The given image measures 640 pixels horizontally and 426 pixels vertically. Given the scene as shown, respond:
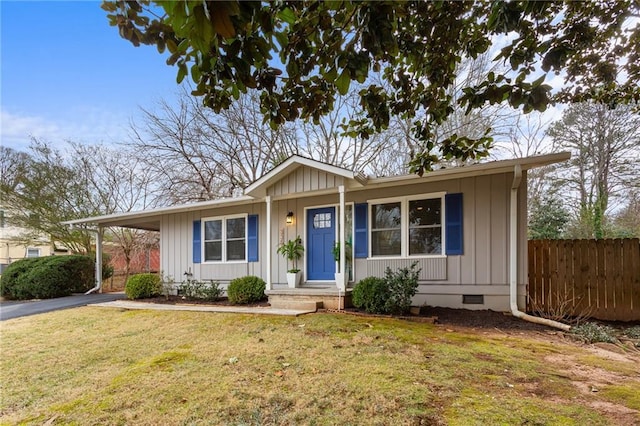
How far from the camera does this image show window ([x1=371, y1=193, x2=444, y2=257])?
679 cm

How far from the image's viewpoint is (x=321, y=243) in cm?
803

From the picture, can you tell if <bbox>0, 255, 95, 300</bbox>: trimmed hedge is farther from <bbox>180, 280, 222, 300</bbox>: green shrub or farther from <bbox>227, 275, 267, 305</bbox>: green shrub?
<bbox>227, 275, 267, 305</bbox>: green shrub

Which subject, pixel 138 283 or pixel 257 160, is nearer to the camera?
pixel 138 283

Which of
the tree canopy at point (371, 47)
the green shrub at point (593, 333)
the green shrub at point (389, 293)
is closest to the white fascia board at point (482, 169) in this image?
the tree canopy at point (371, 47)

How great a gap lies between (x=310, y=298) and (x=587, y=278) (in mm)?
5046

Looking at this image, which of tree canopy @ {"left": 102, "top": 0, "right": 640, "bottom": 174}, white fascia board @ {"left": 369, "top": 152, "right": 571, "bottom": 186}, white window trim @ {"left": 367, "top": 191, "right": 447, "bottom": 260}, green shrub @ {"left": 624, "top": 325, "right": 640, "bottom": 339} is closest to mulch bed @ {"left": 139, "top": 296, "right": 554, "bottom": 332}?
green shrub @ {"left": 624, "top": 325, "right": 640, "bottom": 339}

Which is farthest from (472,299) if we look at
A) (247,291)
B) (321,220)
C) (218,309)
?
(218,309)

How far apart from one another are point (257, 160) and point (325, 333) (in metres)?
11.0

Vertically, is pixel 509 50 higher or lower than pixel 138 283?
higher

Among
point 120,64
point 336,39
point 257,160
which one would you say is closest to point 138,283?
point 120,64

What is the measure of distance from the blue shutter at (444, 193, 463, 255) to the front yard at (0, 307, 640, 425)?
1742mm

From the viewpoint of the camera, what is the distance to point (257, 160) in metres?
14.6

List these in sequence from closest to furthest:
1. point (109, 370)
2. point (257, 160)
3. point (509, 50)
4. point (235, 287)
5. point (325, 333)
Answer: point (509, 50)
point (109, 370)
point (325, 333)
point (235, 287)
point (257, 160)

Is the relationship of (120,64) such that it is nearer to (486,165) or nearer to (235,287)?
(235,287)
